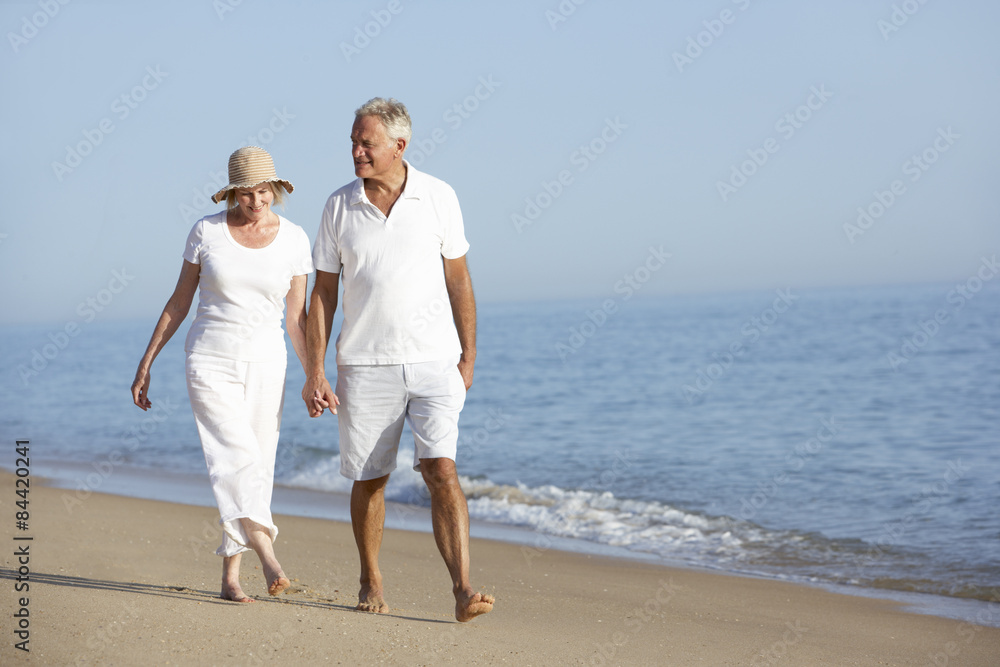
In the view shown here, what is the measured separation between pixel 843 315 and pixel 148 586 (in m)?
42.6

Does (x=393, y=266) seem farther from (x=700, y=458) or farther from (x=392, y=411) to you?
Result: (x=700, y=458)

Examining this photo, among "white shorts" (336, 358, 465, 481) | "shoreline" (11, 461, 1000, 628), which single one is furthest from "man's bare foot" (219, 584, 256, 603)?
"shoreline" (11, 461, 1000, 628)

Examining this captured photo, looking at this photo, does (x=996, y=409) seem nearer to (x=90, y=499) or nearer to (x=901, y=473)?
(x=901, y=473)

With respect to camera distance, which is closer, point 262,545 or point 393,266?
point 393,266

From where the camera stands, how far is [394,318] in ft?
12.3

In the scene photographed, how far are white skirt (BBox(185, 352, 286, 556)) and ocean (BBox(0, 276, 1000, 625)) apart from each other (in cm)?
314

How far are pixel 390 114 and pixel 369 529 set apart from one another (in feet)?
5.94

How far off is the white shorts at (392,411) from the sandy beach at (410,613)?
70 centimetres

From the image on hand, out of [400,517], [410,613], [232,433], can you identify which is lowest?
[400,517]

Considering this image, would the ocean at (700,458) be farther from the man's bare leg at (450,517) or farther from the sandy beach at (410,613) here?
the man's bare leg at (450,517)

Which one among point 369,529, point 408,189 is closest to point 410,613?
point 369,529

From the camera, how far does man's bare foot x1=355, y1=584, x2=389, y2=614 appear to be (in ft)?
13.1

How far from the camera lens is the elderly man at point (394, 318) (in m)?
3.74

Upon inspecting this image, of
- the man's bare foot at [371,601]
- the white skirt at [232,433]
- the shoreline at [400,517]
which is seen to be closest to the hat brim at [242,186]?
the white skirt at [232,433]
